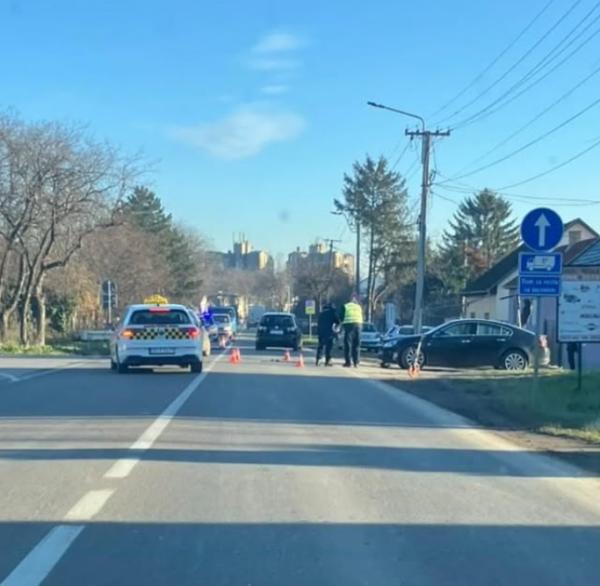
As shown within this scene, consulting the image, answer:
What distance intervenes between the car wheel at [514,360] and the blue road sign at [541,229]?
12.7m

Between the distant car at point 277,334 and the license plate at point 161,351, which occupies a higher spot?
the distant car at point 277,334

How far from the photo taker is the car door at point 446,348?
28.9 m

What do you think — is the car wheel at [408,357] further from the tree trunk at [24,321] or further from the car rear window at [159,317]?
the tree trunk at [24,321]

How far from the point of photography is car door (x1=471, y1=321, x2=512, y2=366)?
2884 cm

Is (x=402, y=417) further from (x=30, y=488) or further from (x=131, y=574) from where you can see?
(x=131, y=574)

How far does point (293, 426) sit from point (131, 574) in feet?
24.6

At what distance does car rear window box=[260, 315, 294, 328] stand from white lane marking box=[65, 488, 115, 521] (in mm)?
34943

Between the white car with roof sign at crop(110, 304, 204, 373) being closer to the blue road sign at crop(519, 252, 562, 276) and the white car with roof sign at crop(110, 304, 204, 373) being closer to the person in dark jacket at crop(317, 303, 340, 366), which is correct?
the person in dark jacket at crop(317, 303, 340, 366)

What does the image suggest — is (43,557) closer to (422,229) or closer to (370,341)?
(422,229)

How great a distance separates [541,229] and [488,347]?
42.0 feet

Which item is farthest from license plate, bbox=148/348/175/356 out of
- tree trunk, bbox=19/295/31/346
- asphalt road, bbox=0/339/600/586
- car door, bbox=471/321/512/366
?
tree trunk, bbox=19/295/31/346

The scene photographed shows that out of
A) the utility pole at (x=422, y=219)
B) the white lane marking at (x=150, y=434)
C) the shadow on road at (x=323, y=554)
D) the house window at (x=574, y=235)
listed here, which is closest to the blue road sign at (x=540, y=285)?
the white lane marking at (x=150, y=434)

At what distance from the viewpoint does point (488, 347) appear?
94.7 feet

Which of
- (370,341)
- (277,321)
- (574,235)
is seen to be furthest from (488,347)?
(574,235)
